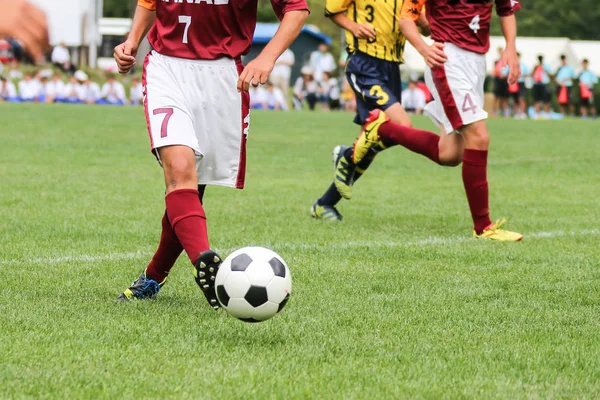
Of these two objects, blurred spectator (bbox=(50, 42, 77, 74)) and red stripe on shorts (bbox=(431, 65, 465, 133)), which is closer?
red stripe on shorts (bbox=(431, 65, 465, 133))


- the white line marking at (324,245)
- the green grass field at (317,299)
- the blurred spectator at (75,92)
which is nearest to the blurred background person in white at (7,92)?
the blurred spectator at (75,92)

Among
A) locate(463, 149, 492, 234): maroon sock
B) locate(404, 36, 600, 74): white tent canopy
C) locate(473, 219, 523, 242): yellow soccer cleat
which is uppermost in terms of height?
locate(463, 149, 492, 234): maroon sock

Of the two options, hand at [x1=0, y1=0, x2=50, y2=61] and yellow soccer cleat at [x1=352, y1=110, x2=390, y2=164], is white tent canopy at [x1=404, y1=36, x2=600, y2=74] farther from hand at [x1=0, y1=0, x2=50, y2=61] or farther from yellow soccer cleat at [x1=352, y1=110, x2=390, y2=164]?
hand at [x1=0, y1=0, x2=50, y2=61]

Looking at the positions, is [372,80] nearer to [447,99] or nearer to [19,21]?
[447,99]

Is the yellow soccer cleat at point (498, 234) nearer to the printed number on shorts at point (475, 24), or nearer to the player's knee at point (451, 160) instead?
the player's knee at point (451, 160)

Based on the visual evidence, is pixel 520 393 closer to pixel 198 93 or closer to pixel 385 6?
pixel 198 93

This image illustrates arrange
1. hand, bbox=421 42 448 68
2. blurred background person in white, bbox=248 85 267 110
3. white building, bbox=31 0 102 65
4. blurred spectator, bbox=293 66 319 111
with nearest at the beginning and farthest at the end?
1. hand, bbox=421 42 448 68
2. blurred spectator, bbox=293 66 319 111
3. blurred background person in white, bbox=248 85 267 110
4. white building, bbox=31 0 102 65

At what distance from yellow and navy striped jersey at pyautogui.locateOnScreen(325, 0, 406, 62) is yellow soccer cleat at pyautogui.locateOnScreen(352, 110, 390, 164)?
1.70ft

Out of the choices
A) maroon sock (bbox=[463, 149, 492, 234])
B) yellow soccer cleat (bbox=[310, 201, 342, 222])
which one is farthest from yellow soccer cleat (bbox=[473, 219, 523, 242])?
yellow soccer cleat (bbox=[310, 201, 342, 222])

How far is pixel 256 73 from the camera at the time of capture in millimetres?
4262

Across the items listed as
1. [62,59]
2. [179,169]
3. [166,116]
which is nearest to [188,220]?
[179,169]

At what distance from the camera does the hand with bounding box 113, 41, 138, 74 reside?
4.76m

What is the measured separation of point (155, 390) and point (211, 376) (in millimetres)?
233

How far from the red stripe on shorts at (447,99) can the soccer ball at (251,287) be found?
3.33 m
